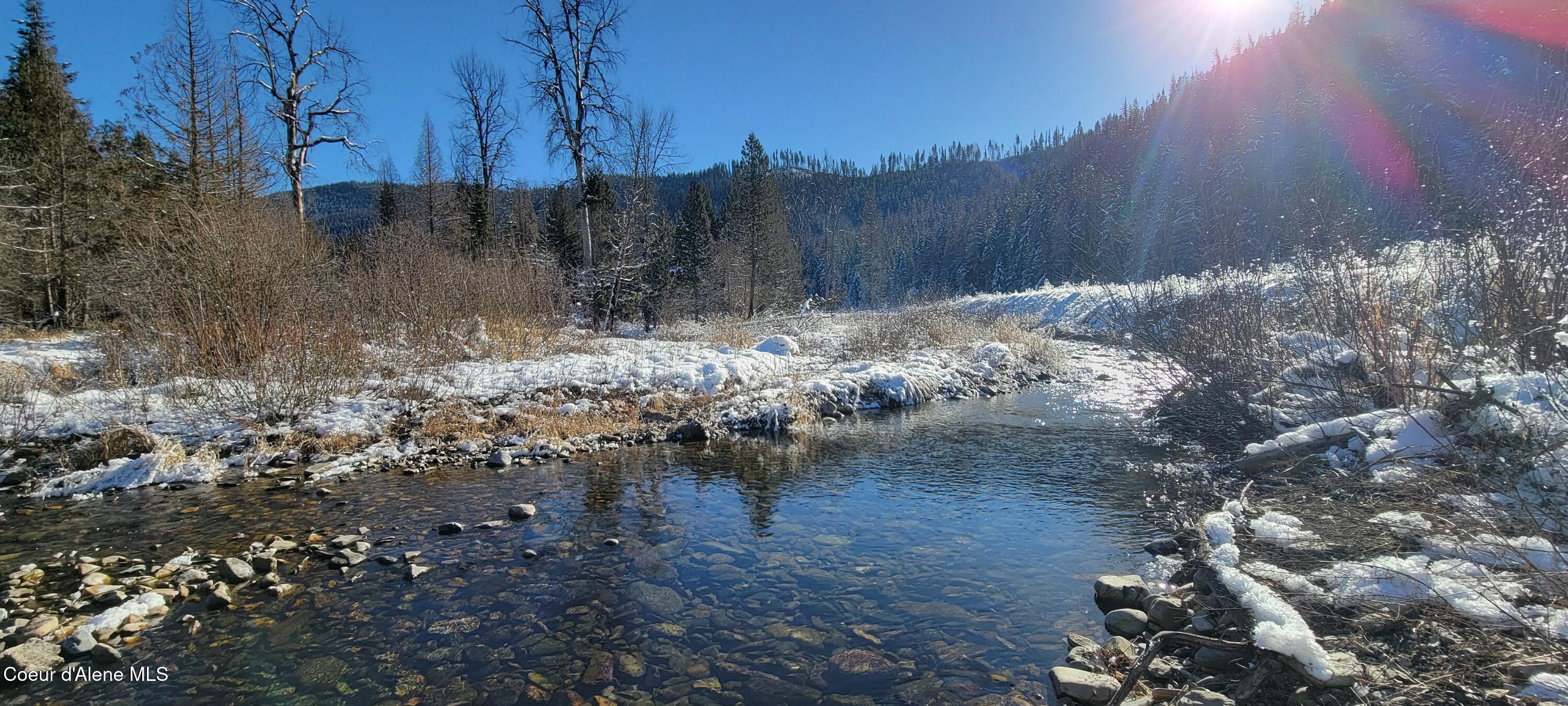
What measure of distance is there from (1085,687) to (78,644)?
5.82 m

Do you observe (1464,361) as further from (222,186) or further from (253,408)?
(222,186)

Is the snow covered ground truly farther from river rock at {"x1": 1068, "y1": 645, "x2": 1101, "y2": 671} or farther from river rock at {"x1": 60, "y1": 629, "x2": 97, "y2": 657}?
river rock at {"x1": 1068, "y1": 645, "x2": 1101, "y2": 671}

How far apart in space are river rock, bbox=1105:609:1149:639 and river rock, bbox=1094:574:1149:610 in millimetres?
165

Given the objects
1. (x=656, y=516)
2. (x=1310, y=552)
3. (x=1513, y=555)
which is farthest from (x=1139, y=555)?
(x=656, y=516)

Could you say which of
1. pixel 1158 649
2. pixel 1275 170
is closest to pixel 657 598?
pixel 1158 649

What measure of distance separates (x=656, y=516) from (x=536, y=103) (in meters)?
16.2

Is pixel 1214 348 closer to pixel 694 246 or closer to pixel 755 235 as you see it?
pixel 755 235

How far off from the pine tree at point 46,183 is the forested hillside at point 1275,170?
600cm

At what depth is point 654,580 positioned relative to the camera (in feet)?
16.7

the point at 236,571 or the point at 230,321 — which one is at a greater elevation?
the point at 230,321

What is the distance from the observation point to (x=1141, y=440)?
9.57 m

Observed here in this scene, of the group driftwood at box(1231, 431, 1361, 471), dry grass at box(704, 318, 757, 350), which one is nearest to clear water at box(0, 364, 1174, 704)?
driftwood at box(1231, 431, 1361, 471)

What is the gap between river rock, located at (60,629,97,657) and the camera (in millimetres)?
3754

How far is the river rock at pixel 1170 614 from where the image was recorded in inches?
159
